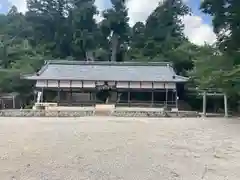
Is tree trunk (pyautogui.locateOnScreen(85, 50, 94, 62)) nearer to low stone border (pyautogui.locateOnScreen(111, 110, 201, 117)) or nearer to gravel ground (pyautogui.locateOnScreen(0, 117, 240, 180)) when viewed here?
low stone border (pyautogui.locateOnScreen(111, 110, 201, 117))

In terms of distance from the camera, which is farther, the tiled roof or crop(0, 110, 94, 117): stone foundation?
the tiled roof

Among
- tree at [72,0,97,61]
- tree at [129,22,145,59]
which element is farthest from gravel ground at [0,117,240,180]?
tree at [72,0,97,61]

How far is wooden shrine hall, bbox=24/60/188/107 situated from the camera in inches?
957

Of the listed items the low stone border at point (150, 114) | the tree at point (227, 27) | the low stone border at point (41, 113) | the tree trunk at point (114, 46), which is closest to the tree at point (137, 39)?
the tree trunk at point (114, 46)

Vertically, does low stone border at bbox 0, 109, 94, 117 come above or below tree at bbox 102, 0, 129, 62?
below

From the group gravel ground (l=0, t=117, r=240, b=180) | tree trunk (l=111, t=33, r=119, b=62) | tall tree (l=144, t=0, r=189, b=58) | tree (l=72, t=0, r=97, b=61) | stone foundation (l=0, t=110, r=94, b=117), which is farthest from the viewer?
tree (l=72, t=0, r=97, b=61)

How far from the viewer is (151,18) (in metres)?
37.9

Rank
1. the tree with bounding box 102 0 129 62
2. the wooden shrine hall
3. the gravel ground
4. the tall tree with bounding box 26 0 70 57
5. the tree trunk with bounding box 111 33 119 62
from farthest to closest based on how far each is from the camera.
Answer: the tall tree with bounding box 26 0 70 57 → the tree with bounding box 102 0 129 62 → the tree trunk with bounding box 111 33 119 62 → the wooden shrine hall → the gravel ground

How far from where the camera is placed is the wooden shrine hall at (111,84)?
24312 mm

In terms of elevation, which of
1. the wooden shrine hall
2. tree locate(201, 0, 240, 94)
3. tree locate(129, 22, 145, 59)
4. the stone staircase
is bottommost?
the stone staircase

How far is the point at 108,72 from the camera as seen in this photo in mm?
26031

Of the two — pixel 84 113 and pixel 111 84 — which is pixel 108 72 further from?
pixel 84 113

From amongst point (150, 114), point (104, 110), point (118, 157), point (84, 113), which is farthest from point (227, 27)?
point (118, 157)

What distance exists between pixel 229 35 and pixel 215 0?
2.54 meters
